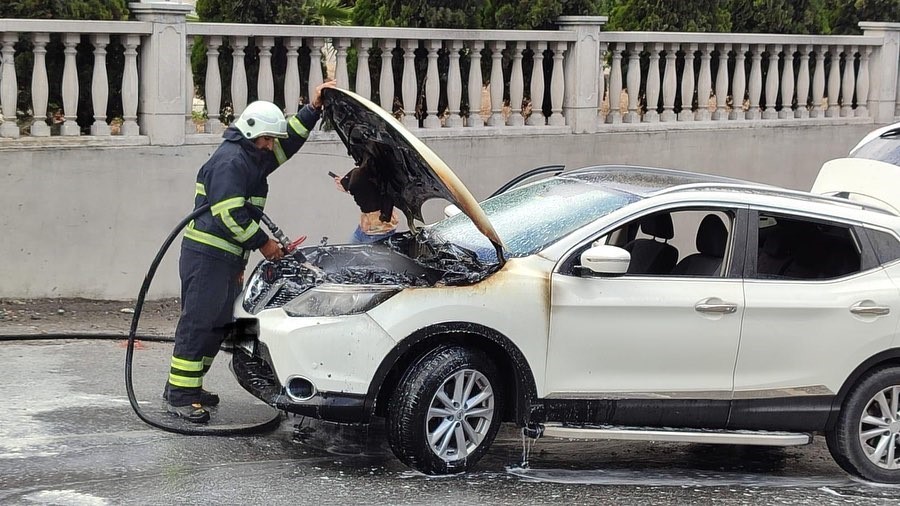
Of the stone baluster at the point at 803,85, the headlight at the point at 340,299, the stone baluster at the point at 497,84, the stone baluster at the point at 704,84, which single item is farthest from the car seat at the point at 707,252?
the stone baluster at the point at 803,85

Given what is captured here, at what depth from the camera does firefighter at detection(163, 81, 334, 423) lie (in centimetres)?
641

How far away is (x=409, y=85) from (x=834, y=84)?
16.5 feet

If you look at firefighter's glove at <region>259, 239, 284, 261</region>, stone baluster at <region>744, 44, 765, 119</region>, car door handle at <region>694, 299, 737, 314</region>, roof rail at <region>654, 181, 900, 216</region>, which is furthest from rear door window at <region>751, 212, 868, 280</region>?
stone baluster at <region>744, 44, 765, 119</region>

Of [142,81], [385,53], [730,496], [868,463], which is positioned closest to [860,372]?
[868,463]

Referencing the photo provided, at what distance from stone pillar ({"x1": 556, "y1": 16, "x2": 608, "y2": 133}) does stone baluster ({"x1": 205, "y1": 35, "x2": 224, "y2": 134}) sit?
3.23 m

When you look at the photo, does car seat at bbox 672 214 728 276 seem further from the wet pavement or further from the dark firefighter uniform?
the dark firefighter uniform

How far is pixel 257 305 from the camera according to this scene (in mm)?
6348

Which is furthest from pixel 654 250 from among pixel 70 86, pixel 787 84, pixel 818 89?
pixel 818 89

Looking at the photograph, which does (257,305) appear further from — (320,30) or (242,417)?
(320,30)

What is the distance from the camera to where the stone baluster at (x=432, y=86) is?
33.4 ft

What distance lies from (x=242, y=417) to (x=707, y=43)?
6.55 metres

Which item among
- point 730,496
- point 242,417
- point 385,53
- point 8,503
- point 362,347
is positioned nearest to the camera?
point 8,503

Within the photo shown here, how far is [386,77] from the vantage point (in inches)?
393

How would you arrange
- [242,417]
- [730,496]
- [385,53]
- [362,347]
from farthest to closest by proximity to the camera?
1. [385,53]
2. [242,417]
3. [730,496]
4. [362,347]
